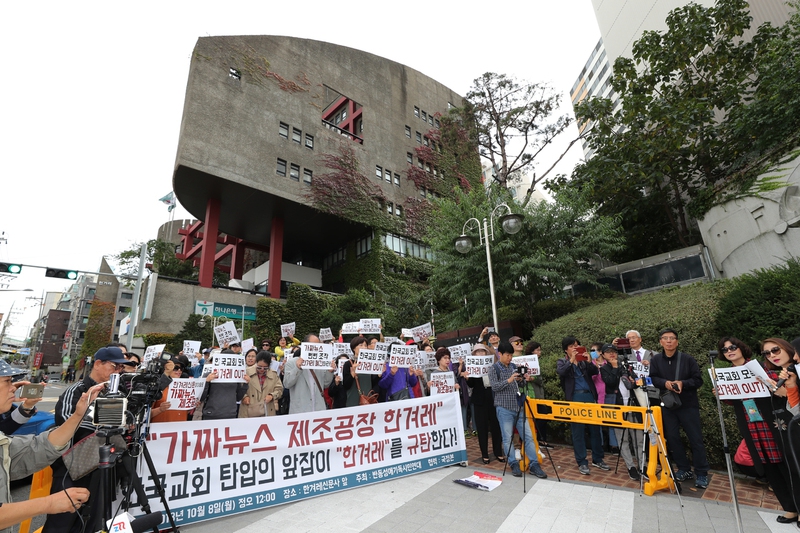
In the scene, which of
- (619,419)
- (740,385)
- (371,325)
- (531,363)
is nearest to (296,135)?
(371,325)

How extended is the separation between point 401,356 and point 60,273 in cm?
1586

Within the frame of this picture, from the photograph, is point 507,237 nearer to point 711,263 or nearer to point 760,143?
point 711,263

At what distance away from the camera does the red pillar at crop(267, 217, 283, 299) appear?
96.5ft

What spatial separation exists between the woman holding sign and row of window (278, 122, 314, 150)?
2895cm

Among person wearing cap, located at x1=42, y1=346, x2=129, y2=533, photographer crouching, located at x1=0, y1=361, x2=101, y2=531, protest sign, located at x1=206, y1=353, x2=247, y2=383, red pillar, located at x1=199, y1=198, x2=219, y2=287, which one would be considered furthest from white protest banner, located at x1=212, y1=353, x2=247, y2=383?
red pillar, located at x1=199, y1=198, x2=219, y2=287

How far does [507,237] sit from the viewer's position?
14.7 m

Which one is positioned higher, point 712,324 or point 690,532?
point 712,324

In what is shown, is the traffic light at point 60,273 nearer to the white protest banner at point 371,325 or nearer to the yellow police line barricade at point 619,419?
the white protest banner at point 371,325

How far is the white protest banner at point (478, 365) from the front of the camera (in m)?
6.60

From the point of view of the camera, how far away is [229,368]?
20.3 feet

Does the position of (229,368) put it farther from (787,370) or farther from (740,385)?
(787,370)

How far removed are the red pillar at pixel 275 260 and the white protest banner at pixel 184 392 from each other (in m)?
23.6

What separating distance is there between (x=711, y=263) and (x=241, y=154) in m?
25.5

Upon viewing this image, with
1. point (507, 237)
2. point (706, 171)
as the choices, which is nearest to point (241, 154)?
point (507, 237)
